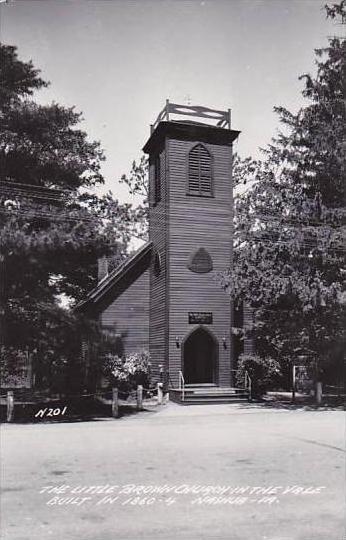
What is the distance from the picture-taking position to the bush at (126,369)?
895 cm

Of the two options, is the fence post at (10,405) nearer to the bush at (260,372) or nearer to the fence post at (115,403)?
the fence post at (115,403)

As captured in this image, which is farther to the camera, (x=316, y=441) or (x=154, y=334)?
(x=316, y=441)

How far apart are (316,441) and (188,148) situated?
6.92 m

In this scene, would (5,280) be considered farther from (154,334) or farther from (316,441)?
(316,441)

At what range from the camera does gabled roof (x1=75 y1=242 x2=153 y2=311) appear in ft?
30.2

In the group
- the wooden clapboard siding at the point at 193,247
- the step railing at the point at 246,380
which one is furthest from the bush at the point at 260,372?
the wooden clapboard siding at the point at 193,247

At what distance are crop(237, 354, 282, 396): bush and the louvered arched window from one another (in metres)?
3.88

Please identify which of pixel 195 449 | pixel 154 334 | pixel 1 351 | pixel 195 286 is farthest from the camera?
pixel 195 286

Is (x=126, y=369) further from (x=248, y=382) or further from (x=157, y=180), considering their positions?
(x=157, y=180)

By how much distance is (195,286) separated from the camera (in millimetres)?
11719

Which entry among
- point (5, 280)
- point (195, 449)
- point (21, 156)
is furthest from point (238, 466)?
point (21, 156)

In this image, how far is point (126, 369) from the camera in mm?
9086

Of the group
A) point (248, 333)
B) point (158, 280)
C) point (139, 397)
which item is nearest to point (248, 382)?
point (248, 333)

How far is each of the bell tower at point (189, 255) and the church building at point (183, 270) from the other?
0.07 ft
